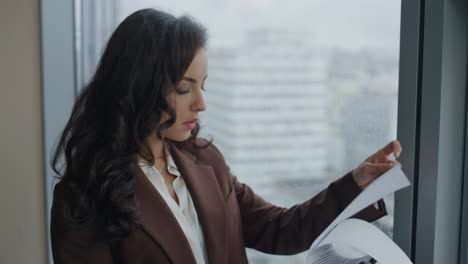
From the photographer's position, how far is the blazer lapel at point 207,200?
114 cm

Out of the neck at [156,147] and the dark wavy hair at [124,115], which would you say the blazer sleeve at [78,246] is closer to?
the dark wavy hair at [124,115]

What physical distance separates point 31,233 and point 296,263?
105 cm

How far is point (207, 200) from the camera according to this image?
3.86ft

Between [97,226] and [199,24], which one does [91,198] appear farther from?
[199,24]

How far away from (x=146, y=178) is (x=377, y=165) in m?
0.50

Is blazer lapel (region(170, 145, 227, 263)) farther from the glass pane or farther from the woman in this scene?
the glass pane

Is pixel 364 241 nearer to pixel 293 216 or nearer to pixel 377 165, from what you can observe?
pixel 377 165

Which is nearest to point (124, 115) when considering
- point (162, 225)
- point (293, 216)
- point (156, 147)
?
point (156, 147)

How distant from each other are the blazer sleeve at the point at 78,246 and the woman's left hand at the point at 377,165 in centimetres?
55

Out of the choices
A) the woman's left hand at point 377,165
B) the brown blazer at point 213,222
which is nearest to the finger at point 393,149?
the woman's left hand at point 377,165

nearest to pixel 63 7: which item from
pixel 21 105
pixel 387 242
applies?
pixel 21 105

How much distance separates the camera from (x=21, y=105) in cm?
182

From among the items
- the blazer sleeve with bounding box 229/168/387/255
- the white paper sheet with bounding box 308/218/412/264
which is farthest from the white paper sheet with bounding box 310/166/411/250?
the blazer sleeve with bounding box 229/168/387/255

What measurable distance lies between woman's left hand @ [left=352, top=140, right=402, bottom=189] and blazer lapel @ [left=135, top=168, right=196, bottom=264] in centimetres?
40
